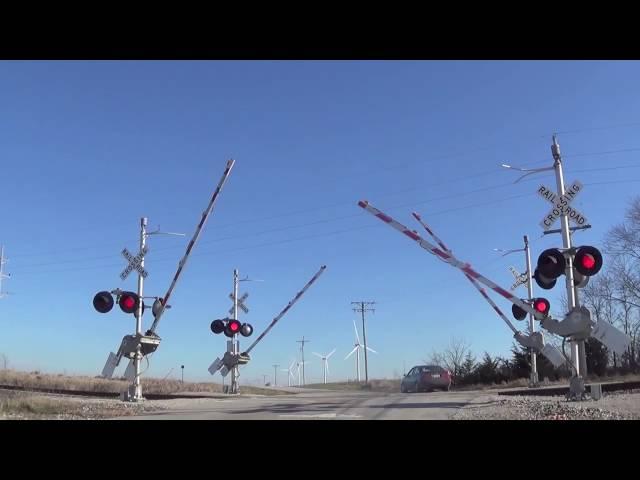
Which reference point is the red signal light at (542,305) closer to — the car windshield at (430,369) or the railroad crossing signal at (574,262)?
the railroad crossing signal at (574,262)

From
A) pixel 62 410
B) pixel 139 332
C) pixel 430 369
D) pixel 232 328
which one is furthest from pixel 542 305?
pixel 232 328

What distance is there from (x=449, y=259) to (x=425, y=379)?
1277 cm

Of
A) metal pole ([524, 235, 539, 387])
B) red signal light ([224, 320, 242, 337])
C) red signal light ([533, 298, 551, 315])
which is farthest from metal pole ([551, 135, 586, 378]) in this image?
red signal light ([224, 320, 242, 337])

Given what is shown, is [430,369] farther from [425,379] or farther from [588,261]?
[588,261]

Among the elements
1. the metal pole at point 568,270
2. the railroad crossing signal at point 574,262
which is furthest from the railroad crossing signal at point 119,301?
the metal pole at point 568,270

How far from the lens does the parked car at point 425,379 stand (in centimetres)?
2848

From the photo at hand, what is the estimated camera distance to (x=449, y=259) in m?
17.3

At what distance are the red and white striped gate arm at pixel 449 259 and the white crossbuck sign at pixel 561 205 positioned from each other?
2064 millimetres

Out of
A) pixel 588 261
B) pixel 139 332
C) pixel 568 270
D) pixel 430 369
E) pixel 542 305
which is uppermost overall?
pixel 588 261

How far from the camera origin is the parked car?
93.5 feet

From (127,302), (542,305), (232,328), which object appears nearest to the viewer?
(542,305)
